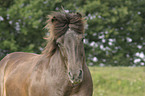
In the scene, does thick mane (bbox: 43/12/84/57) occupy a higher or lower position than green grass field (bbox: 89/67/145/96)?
higher

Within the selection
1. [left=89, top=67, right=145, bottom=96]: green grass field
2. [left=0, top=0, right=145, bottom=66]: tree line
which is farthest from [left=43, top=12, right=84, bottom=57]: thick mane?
[left=0, top=0, right=145, bottom=66]: tree line

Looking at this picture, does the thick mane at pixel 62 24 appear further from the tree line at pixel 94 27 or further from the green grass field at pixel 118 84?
the tree line at pixel 94 27

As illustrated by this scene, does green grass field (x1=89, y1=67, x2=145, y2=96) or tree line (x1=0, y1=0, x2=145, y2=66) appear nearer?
green grass field (x1=89, y1=67, x2=145, y2=96)

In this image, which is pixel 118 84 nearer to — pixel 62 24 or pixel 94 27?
pixel 62 24

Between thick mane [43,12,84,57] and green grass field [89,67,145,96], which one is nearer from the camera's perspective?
thick mane [43,12,84,57]

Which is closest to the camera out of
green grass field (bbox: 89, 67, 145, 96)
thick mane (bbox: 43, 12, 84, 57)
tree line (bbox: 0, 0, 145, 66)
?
thick mane (bbox: 43, 12, 84, 57)

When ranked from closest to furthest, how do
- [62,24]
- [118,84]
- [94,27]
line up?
[62,24] → [118,84] → [94,27]

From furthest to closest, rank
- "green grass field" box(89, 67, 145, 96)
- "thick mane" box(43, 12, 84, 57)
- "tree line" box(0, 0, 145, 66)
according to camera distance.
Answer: "tree line" box(0, 0, 145, 66) < "green grass field" box(89, 67, 145, 96) < "thick mane" box(43, 12, 84, 57)

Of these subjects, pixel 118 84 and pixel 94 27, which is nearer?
pixel 118 84

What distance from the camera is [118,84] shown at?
8203 mm

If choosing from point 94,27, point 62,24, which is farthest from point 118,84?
point 94,27

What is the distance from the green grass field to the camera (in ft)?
25.8

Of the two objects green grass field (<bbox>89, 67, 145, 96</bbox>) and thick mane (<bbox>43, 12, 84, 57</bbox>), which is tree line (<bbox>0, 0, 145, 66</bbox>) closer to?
green grass field (<bbox>89, 67, 145, 96</bbox>)

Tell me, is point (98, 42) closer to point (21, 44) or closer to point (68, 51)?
point (21, 44)
